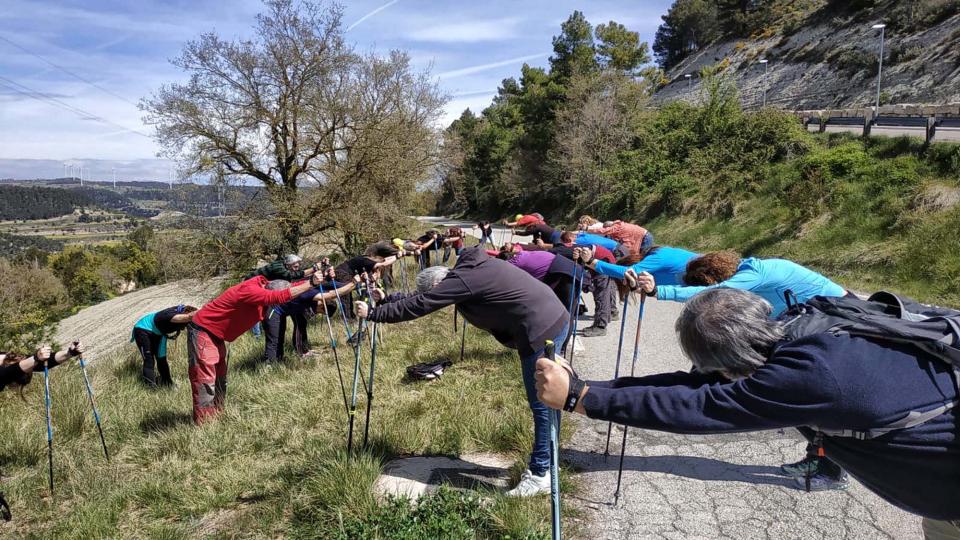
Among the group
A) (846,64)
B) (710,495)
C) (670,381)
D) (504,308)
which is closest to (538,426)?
(504,308)

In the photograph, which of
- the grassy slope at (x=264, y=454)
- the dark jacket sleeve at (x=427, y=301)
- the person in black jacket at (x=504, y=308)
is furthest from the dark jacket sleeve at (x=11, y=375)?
the dark jacket sleeve at (x=427, y=301)

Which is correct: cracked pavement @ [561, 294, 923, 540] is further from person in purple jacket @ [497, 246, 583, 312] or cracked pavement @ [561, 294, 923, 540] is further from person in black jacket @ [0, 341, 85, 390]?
person in black jacket @ [0, 341, 85, 390]

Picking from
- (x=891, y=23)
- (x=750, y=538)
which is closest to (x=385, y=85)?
(x=750, y=538)

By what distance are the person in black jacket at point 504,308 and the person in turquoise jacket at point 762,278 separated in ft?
3.23

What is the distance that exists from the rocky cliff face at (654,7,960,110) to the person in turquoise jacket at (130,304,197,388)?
24.9 meters

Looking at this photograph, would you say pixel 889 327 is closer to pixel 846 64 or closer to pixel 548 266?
pixel 548 266

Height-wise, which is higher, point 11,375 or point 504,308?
point 504,308

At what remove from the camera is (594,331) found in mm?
8844

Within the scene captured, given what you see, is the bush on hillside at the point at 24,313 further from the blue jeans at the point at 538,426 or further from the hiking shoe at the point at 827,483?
the hiking shoe at the point at 827,483

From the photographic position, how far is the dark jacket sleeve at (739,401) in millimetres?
1757

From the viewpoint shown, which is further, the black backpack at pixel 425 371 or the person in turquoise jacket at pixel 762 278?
the black backpack at pixel 425 371

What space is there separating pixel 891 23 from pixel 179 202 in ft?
124

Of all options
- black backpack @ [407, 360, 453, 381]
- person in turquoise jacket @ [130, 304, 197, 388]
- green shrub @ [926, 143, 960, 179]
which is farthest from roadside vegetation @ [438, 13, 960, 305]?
person in turquoise jacket @ [130, 304, 197, 388]

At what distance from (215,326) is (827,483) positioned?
571 cm
